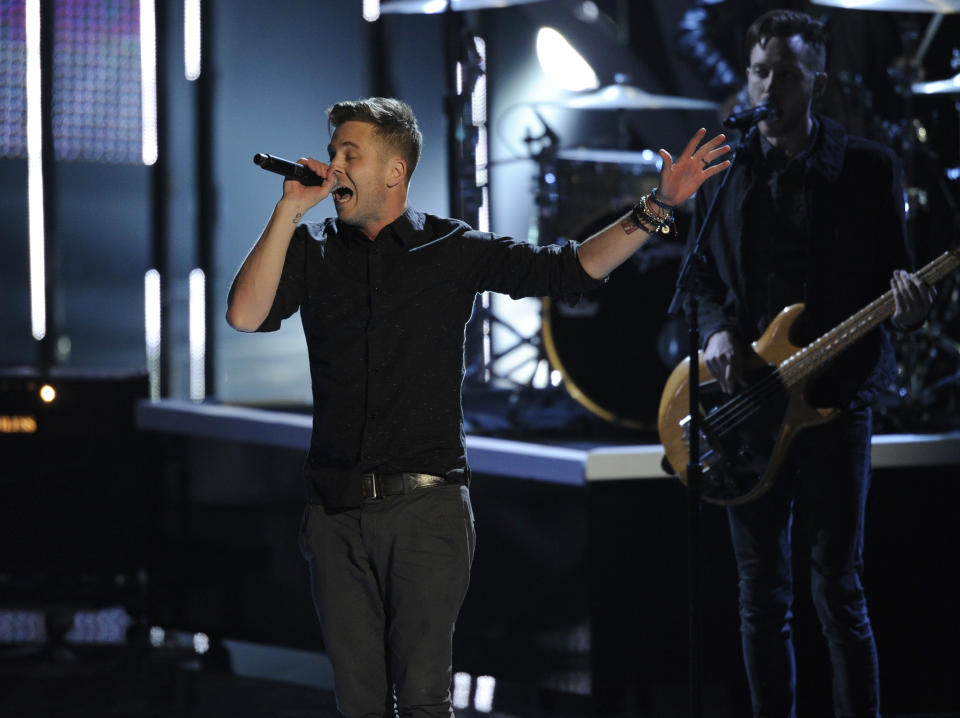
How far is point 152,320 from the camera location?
6.69 m

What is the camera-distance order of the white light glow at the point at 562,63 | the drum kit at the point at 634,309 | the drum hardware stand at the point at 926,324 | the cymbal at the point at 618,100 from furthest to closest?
1. the white light glow at the point at 562,63
2. the cymbal at the point at 618,100
3. the drum kit at the point at 634,309
4. the drum hardware stand at the point at 926,324

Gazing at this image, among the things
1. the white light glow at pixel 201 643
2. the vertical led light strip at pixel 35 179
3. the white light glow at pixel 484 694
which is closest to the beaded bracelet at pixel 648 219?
the white light glow at pixel 484 694

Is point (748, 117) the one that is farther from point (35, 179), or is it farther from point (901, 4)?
point (35, 179)

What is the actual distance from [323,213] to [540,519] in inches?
99.8

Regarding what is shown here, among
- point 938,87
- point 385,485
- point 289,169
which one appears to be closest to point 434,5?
point 938,87

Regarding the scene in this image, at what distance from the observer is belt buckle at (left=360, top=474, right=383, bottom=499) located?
2.16m

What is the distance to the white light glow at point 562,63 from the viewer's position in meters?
5.99

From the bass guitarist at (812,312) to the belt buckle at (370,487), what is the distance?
1.05m

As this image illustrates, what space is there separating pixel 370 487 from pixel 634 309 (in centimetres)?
283

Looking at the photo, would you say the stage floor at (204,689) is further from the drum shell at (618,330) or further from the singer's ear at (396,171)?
the singer's ear at (396,171)

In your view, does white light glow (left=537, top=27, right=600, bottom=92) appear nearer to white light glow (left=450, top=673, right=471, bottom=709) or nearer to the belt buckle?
white light glow (left=450, top=673, right=471, bottom=709)

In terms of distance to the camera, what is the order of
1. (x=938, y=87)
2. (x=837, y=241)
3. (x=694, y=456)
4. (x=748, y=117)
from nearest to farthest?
(x=748, y=117) < (x=694, y=456) < (x=837, y=241) < (x=938, y=87)

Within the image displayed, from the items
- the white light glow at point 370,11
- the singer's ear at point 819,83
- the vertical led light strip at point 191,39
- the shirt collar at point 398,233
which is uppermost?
the white light glow at point 370,11

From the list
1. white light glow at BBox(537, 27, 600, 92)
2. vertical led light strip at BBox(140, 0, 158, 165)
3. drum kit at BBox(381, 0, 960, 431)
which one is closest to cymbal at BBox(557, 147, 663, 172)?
drum kit at BBox(381, 0, 960, 431)
